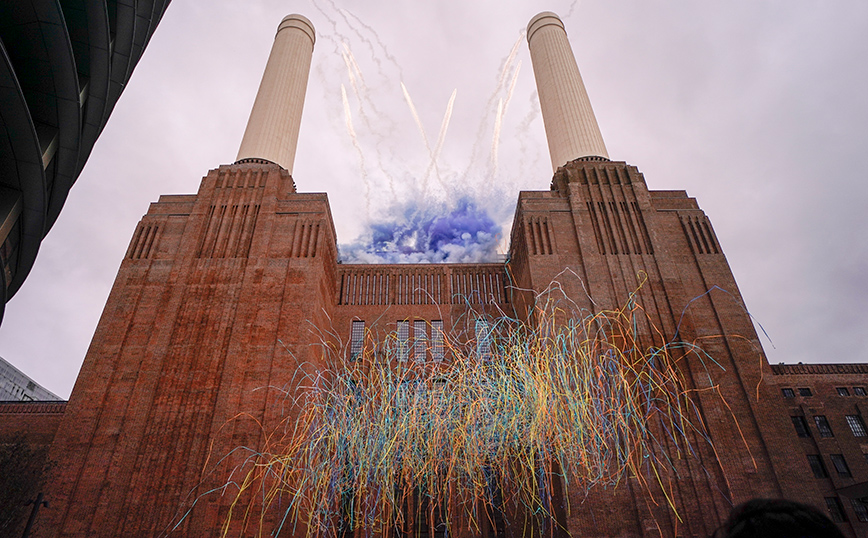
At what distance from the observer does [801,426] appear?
103 ft

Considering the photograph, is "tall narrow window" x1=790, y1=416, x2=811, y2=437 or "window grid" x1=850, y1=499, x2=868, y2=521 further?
"tall narrow window" x1=790, y1=416, x2=811, y2=437

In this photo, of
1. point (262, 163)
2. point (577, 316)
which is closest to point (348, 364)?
point (577, 316)

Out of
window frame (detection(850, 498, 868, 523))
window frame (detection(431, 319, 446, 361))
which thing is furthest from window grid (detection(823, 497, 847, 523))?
window frame (detection(431, 319, 446, 361))

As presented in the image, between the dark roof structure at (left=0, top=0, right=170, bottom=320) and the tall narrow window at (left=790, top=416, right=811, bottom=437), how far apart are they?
130 ft

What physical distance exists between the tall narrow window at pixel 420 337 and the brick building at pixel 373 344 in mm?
292

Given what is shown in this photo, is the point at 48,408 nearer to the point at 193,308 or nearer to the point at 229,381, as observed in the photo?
the point at 193,308

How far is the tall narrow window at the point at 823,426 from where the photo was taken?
3128 cm

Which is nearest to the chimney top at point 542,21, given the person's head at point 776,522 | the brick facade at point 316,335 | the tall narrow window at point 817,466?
the brick facade at point 316,335

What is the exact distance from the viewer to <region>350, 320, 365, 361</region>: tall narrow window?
31130 mm

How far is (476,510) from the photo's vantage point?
80.9 feet

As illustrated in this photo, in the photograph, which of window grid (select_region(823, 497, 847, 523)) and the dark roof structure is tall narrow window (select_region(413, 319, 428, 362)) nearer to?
the dark roof structure

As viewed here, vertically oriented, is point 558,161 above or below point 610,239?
above

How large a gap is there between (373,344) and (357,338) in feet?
9.74

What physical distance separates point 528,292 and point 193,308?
18.5 metres
